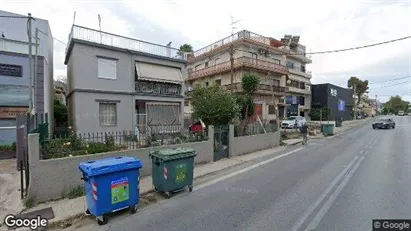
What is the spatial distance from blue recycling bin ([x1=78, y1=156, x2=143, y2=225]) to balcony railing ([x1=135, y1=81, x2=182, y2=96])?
1346cm

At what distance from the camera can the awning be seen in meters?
18.5

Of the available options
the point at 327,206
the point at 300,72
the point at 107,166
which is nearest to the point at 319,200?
the point at 327,206

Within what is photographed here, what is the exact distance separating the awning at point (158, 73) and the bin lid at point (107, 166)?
1324 centimetres

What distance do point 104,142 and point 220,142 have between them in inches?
222

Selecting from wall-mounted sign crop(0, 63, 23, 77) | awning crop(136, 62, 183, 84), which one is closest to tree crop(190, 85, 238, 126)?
awning crop(136, 62, 183, 84)

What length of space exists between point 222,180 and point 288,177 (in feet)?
7.37

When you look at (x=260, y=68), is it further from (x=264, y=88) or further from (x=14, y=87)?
(x=14, y=87)

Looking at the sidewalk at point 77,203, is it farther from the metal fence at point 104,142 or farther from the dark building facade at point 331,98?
the dark building facade at point 331,98

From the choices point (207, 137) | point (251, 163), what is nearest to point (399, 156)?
point (251, 163)

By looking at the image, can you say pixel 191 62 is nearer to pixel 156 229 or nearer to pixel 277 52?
pixel 277 52

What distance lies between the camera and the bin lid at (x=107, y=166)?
5.27 m

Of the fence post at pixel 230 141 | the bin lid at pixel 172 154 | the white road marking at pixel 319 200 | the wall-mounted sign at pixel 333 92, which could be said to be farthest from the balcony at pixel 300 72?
the bin lid at pixel 172 154

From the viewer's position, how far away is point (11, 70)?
43.6ft

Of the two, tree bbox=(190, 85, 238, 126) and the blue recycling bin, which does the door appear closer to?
tree bbox=(190, 85, 238, 126)
